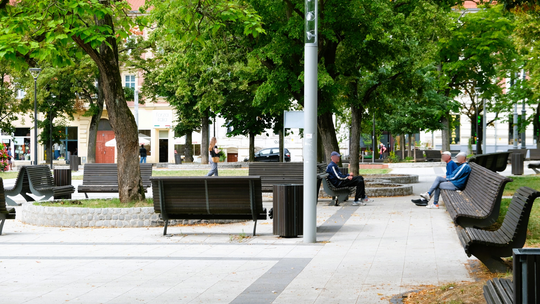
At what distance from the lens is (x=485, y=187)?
9.25 m

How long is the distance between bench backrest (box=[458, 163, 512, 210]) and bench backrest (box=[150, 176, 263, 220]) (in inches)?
134

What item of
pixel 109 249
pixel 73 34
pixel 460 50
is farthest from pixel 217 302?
pixel 460 50

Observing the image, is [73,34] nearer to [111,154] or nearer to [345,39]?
[345,39]

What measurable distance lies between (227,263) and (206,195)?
2782 millimetres

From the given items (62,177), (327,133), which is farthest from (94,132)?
(327,133)

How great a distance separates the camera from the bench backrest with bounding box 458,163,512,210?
26.4 feet

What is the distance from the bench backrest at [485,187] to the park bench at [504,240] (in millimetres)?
1053

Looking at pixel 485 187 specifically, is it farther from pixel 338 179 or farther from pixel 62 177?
pixel 62 177

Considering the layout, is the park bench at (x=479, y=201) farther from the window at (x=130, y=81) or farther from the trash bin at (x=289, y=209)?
the window at (x=130, y=81)

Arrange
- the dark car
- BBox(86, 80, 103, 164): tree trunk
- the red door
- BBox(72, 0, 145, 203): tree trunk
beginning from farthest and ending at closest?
the red door
the dark car
BBox(86, 80, 103, 164): tree trunk
BBox(72, 0, 145, 203): tree trunk

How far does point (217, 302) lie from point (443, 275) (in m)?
2.53

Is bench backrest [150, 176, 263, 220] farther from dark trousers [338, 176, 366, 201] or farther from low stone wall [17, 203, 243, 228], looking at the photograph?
dark trousers [338, 176, 366, 201]

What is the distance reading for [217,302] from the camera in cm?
570

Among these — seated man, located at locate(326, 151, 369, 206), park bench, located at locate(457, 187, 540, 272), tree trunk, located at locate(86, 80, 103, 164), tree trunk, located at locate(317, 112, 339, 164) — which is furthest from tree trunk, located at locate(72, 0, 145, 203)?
tree trunk, located at locate(86, 80, 103, 164)
